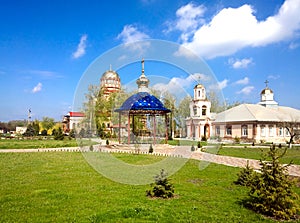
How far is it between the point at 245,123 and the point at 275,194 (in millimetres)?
32049

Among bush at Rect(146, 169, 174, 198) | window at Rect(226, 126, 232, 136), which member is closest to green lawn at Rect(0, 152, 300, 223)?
bush at Rect(146, 169, 174, 198)

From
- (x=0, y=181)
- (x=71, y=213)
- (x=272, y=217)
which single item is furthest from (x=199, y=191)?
(x=0, y=181)

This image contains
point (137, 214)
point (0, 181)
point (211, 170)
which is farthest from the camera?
point (211, 170)

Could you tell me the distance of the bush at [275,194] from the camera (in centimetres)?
588

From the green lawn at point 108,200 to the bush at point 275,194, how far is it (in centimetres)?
34

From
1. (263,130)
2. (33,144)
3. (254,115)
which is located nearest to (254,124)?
(254,115)

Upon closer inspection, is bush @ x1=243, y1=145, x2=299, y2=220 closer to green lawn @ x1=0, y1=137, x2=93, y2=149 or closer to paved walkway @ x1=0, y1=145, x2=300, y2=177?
paved walkway @ x1=0, y1=145, x2=300, y2=177

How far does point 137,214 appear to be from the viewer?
5.85 meters

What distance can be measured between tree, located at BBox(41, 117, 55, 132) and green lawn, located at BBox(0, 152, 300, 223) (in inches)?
1858

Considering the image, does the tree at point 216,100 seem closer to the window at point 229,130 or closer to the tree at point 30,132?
the window at point 229,130

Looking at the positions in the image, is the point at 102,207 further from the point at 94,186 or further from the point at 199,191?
the point at 199,191

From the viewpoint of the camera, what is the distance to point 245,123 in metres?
36.3

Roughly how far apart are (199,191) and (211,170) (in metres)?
4.12

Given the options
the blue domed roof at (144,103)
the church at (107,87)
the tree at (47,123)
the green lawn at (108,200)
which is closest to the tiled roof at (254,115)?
the blue domed roof at (144,103)
